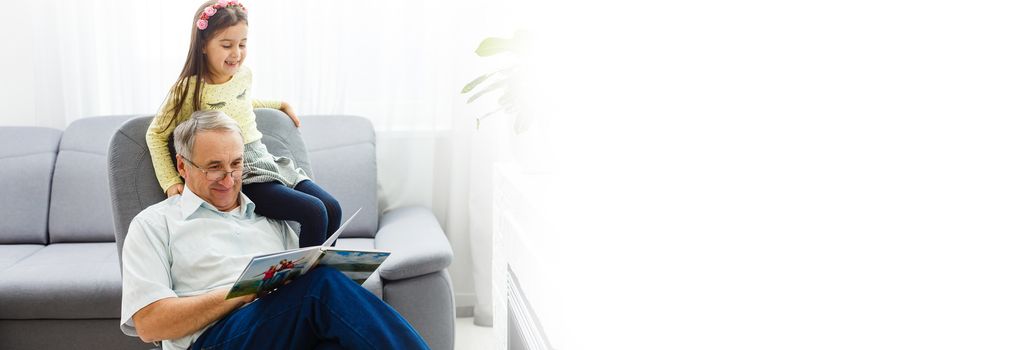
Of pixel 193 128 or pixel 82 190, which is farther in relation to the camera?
pixel 82 190

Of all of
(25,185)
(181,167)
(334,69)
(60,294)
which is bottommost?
(60,294)

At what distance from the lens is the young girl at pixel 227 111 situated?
1.80 m

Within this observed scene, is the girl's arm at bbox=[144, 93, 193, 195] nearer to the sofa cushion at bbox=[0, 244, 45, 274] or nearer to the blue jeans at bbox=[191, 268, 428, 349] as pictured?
the blue jeans at bbox=[191, 268, 428, 349]

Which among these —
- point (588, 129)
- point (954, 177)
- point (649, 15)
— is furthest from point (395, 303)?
point (954, 177)

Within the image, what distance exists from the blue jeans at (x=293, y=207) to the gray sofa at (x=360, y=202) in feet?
0.74

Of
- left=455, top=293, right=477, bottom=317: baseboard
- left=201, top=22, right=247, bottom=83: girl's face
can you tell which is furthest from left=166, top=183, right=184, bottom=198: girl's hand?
left=455, top=293, right=477, bottom=317: baseboard

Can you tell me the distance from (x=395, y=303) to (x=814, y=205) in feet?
6.35

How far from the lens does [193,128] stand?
1740mm

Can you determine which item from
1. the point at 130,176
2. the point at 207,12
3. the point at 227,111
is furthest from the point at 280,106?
the point at 130,176

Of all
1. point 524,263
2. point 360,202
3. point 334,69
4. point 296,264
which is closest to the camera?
point 524,263

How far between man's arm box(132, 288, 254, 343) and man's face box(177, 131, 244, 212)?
0.26 metres

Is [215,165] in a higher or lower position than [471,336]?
higher

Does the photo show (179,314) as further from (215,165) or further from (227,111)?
(227,111)

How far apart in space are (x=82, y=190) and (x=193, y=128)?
1467mm
